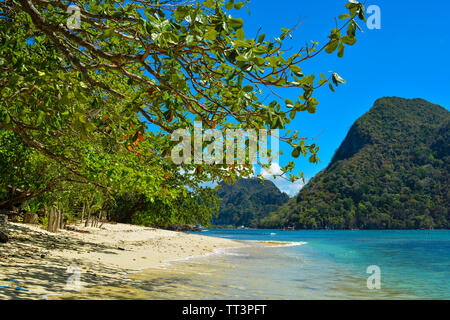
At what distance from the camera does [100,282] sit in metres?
7.55

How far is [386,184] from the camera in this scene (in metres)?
148

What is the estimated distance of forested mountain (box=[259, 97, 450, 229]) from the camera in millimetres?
138375

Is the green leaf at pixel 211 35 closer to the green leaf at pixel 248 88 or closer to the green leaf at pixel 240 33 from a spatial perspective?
the green leaf at pixel 240 33

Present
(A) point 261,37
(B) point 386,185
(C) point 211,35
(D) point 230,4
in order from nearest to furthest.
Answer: (C) point 211,35 → (D) point 230,4 → (A) point 261,37 → (B) point 386,185

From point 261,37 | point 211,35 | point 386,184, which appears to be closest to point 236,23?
point 211,35

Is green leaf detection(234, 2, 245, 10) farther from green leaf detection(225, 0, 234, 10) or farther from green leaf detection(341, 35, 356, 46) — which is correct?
green leaf detection(341, 35, 356, 46)

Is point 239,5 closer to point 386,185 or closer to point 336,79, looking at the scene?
point 336,79

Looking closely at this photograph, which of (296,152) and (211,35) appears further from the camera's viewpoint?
(296,152)

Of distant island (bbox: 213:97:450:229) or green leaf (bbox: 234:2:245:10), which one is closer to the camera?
green leaf (bbox: 234:2:245:10)

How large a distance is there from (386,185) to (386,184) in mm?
673

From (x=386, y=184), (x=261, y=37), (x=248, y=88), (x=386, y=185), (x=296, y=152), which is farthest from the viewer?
(x=386, y=184)

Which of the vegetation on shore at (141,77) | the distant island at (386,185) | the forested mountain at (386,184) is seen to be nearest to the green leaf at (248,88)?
the vegetation on shore at (141,77)

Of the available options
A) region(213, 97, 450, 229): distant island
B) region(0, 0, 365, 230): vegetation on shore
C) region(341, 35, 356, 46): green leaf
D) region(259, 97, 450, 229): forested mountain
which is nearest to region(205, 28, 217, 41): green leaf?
region(0, 0, 365, 230): vegetation on shore

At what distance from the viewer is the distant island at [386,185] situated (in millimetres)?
138000
